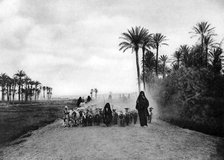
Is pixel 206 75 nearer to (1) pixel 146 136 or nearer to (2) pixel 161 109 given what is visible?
(2) pixel 161 109

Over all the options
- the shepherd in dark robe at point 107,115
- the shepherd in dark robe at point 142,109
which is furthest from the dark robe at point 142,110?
the shepherd in dark robe at point 107,115

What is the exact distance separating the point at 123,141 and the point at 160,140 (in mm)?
1868

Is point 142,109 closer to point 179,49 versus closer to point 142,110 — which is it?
point 142,110

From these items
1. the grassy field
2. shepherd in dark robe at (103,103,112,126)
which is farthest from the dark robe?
the grassy field

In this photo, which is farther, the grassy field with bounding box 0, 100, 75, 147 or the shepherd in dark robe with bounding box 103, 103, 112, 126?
the grassy field with bounding box 0, 100, 75, 147

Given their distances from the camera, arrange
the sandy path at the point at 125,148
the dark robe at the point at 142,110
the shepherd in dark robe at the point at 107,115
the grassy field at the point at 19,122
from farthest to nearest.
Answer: the grassy field at the point at 19,122, the shepherd in dark robe at the point at 107,115, the dark robe at the point at 142,110, the sandy path at the point at 125,148

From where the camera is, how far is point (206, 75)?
2195cm

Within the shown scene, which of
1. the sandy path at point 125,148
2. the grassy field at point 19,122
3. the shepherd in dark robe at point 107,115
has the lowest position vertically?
the grassy field at point 19,122

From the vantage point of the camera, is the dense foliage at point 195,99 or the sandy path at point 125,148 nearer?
the sandy path at point 125,148

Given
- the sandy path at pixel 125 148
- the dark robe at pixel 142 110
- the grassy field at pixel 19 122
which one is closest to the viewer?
the sandy path at pixel 125 148

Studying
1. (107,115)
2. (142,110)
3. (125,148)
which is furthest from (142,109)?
(125,148)

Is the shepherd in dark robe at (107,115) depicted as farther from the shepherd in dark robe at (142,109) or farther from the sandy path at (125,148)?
the sandy path at (125,148)

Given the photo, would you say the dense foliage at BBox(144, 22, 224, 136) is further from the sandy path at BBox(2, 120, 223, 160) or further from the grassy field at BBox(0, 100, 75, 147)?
the grassy field at BBox(0, 100, 75, 147)

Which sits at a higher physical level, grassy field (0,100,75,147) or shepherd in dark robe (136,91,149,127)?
shepherd in dark robe (136,91,149,127)
